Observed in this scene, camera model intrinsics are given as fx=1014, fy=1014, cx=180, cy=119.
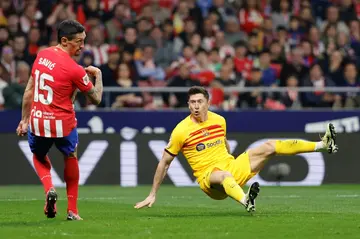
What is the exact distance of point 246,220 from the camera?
36.6 feet

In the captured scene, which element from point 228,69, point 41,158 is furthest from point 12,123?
point 41,158

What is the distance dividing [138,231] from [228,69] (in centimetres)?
1156

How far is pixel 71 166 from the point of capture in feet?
36.8

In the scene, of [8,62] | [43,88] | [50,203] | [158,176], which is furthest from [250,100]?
[50,203]

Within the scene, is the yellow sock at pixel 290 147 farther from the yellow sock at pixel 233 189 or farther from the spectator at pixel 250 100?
the spectator at pixel 250 100

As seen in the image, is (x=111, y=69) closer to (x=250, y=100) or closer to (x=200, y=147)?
(x=250, y=100)

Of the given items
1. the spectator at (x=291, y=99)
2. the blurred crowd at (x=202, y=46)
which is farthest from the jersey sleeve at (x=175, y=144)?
the spectator at (x=291, y=99)

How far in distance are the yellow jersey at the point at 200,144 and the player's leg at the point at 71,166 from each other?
65.5 inches

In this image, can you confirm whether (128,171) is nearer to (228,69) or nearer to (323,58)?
(228,69)

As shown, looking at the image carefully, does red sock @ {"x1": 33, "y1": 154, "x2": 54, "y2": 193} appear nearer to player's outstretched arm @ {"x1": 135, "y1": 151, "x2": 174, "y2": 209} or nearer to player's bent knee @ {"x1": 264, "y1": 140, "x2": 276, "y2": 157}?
player's outstretched arm @ {"x1": 135, "y1": 151, "x2": 174, "y2": 209}

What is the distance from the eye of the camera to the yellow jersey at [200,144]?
12539mm

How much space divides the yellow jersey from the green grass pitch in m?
0.64

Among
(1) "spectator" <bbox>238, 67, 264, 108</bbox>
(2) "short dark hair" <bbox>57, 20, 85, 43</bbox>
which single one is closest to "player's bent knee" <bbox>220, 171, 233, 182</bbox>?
(2) "short dark hair" <bbox>57, 20, 85, 43</bbox>

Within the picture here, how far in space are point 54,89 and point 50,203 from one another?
1.22m
